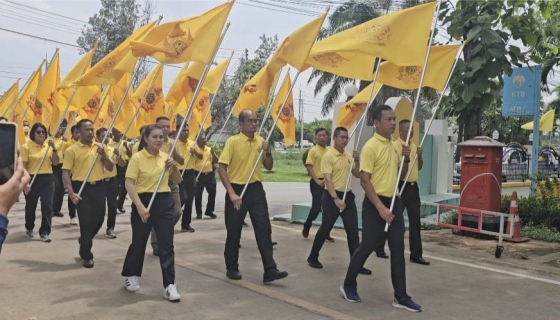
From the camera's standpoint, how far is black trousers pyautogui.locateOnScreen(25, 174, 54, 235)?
7633 millimetres

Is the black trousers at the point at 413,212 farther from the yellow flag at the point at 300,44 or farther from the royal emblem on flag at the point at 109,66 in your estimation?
the royal emblem on flag at the point at 109,66

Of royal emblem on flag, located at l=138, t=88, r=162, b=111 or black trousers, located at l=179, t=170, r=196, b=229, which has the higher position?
royal emblem on flag, located at l=138, t=88, r=162, b=111

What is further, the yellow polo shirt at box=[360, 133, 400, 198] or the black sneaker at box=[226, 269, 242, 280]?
the black sneaker at box=[226, 269, 242, 280]

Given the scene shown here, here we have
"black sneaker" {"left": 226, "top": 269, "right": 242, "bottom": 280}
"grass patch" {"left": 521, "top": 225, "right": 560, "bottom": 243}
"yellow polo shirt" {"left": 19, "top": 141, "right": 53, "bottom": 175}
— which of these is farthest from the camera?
"grass patch" {"left": 521, "top": 225, "right": 560, "bottom": 243}

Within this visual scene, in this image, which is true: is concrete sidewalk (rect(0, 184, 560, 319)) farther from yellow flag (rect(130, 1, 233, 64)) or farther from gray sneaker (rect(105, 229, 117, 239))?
yellow flag (rect(130, 1, 233, 64))

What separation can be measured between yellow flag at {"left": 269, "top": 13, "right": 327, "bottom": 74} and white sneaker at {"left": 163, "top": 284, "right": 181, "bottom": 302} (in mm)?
2833

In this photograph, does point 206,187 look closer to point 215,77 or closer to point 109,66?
point 215,77

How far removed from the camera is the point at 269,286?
5.45 metres

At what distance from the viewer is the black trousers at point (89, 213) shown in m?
6.14

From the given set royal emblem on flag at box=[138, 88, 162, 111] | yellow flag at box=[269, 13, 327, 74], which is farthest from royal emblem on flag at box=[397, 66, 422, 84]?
royal emblem on flag at box=[138, 88, 162, 111]

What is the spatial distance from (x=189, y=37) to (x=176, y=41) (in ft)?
0.50

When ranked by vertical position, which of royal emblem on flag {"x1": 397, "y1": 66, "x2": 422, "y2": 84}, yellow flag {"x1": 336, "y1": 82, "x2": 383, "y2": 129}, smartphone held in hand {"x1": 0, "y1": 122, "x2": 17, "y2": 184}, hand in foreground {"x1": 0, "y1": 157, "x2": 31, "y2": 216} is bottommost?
hand in foreground {"x1": 0, "y1": 157, "x2": 31, "y2": 216}

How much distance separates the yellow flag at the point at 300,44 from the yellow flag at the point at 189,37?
807 mm

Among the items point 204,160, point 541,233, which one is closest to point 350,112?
point 204,160
